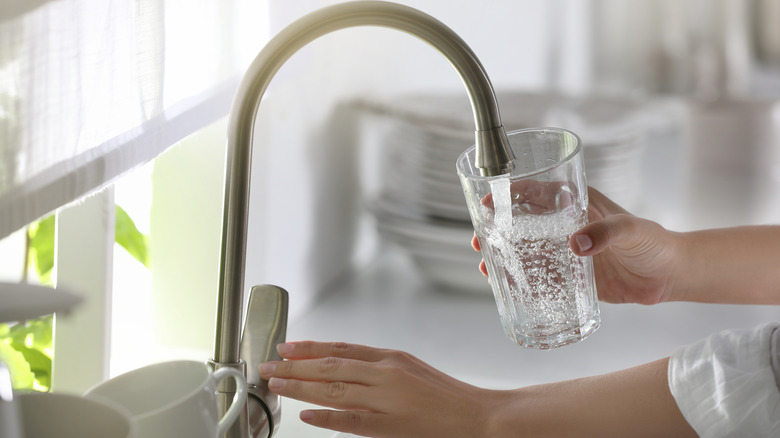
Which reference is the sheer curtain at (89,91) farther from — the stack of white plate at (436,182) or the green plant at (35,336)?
the stack of white plate at (436,182)

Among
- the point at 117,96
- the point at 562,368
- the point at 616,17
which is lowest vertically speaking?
the point at 562,368

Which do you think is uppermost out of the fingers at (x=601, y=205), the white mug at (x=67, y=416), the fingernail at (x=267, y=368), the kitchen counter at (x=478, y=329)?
the fingers at (x=601, y=205)

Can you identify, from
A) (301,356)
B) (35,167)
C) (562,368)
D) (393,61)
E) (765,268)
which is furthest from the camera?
(393,61)

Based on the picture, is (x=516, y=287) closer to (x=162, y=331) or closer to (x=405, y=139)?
(x=162, y=331)

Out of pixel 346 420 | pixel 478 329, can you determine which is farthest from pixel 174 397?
pixel 478 329

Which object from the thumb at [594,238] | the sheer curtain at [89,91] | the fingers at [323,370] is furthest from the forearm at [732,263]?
the sheer curtain at [89,91]

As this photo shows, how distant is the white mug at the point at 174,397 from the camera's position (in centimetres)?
49

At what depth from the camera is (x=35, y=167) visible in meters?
0.58

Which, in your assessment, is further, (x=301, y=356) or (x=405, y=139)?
(x=405, y=139)

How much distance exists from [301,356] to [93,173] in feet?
0.71

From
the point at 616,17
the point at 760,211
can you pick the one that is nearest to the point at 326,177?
the point at 760,211

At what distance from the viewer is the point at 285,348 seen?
2.36 feet

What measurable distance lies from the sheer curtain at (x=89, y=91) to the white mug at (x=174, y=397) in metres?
0.12

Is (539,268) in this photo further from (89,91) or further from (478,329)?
(478,329)
